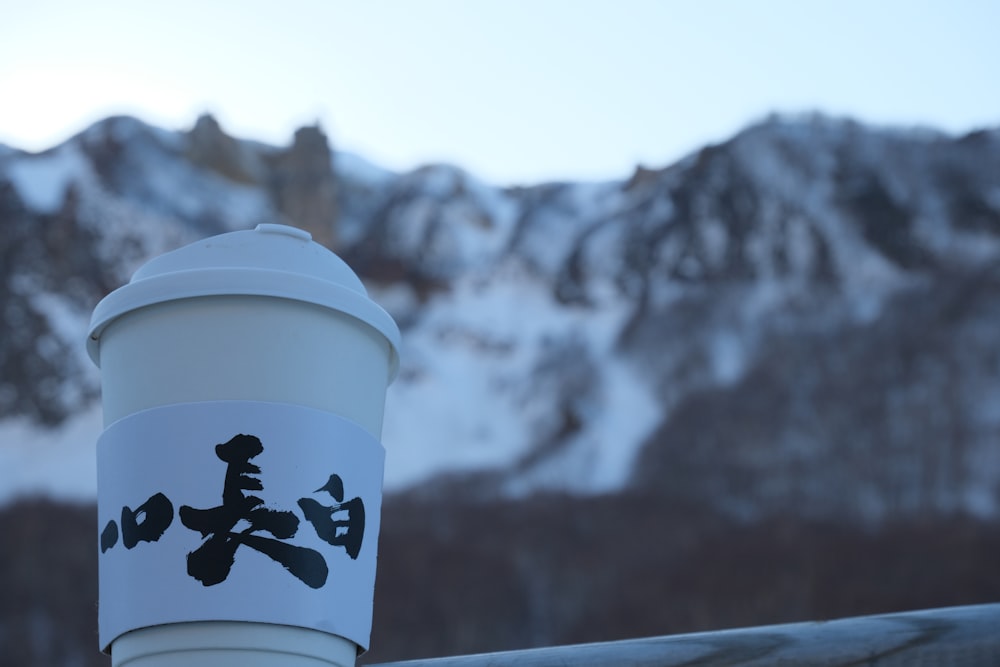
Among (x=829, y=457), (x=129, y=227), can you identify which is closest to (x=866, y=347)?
(x=829, y=457)

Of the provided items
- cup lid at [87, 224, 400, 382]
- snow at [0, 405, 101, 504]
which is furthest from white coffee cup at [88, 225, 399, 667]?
snow at [0, 405, 101, 504]

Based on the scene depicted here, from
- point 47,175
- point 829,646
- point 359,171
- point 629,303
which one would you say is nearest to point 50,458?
point 47,175

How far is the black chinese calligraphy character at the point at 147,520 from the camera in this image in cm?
98

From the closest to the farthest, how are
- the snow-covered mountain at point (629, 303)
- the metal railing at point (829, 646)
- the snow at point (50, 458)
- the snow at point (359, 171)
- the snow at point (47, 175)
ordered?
1. the metal railing at point (829, 646)
2. the snow at point (50, 458)
3. the snow-covered mountain at point (629, 303)
4. the snow at point (47, 175)
5. the snow at point (359, 171)

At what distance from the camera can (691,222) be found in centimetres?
2858

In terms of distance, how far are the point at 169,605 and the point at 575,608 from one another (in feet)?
57.9

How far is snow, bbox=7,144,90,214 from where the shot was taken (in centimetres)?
2848

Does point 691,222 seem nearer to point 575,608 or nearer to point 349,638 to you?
point 575,608

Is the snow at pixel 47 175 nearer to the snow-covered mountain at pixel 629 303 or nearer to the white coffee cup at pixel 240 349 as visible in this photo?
the snow-covered mountain at pixel 629 303

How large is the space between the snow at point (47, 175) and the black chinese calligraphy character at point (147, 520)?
29393 mm

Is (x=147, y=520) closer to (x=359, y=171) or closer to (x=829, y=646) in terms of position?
(x=829, y=646)

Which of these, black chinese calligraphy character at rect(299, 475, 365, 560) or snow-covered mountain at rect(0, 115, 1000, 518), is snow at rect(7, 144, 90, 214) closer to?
snow-covered mountain at rect(0, 115, 1000, 518)

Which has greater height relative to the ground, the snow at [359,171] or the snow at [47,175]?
the snow at [359,171]

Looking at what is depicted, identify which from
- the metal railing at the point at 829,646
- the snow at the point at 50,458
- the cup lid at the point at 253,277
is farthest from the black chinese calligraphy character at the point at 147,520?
the snow at the point at 50,458
